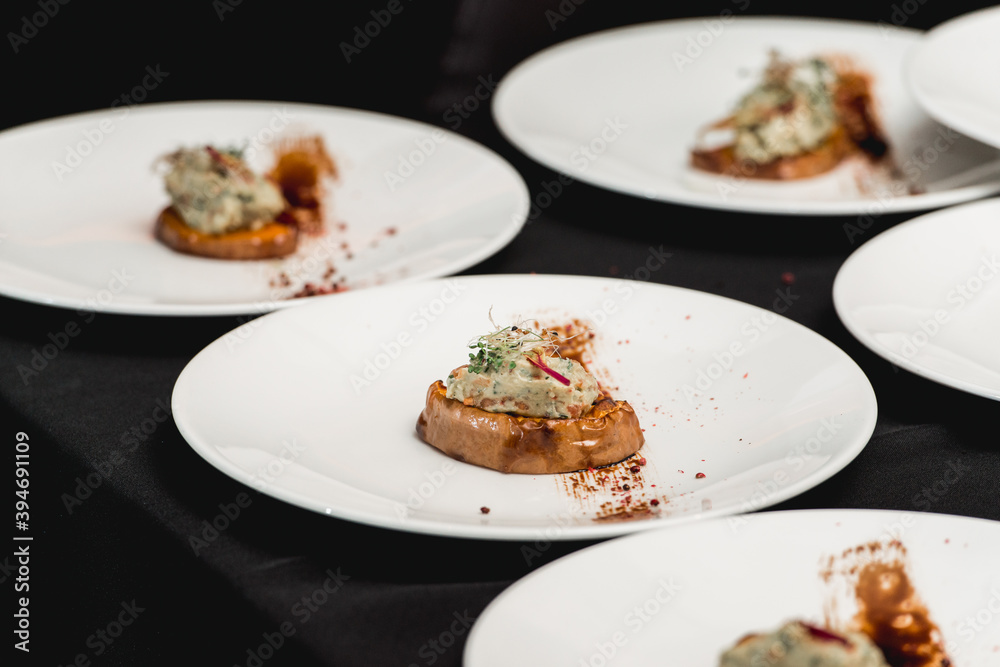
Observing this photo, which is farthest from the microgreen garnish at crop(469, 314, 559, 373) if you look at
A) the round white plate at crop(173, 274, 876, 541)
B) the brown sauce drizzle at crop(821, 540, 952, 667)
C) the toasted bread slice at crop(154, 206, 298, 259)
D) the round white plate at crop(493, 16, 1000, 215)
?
the toasted bread slice at crop(154, 206, 298, 259)

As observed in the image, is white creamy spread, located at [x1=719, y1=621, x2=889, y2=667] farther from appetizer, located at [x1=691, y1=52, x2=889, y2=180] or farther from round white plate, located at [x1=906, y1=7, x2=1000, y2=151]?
appetizer, located at [x1=691, y1=52, x2=889, y2=180]

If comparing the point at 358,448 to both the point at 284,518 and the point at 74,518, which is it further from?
the point at 74,518

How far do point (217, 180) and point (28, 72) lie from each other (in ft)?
6.65

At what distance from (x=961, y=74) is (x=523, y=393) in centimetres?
194

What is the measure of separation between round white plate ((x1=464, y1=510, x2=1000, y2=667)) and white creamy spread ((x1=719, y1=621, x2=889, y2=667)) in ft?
0.39

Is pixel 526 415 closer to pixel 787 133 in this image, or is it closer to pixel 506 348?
pixel 506 348

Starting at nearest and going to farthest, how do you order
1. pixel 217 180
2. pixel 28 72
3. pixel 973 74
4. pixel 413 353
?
1. pixel 413 353
2. pixel 217 180
3. pixel 973 74
4. pixel 28 72

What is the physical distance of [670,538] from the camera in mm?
1392

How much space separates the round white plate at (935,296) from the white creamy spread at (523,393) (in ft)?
1.78

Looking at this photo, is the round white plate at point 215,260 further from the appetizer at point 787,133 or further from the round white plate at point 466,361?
the appetizer at point 787,133

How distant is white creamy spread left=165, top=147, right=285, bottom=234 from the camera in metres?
2.65

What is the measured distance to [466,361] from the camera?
82.4 inches

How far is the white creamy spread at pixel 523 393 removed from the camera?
1800 mm

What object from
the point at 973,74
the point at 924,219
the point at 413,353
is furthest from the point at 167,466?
the point at 973,74
